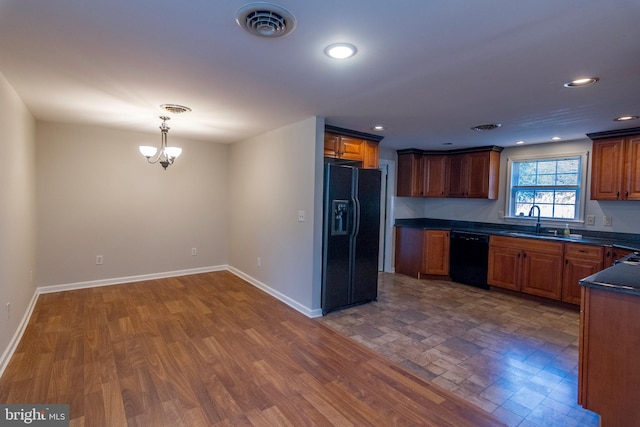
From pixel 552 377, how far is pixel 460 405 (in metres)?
0.94

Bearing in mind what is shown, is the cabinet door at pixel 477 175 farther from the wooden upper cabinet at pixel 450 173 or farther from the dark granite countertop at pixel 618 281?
the dark granite countertop at pixel 618 281

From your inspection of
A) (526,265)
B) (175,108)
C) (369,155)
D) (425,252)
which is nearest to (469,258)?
(425,252)

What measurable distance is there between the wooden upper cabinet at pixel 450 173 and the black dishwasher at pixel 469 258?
2.47 feet

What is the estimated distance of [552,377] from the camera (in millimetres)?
2430

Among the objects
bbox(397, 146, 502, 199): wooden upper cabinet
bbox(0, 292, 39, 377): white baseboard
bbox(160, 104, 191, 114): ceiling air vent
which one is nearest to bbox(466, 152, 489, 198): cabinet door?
bbox(397, 146, 502, 199): wooden upper cabinet

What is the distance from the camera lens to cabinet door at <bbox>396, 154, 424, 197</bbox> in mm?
5645

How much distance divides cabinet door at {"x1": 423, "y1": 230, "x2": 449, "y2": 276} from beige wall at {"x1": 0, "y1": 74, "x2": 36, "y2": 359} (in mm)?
5089

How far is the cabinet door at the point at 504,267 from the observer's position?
4418 mm

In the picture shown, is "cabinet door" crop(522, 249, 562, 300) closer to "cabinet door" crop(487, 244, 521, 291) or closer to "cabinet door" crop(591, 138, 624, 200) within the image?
"cabinet door" crop(487, 244, 521, 291)

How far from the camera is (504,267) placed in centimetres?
454

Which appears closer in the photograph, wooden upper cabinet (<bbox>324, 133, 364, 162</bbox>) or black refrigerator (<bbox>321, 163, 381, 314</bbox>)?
black refrigerator (<bbox>321, 163, 381, 314</bbox>)

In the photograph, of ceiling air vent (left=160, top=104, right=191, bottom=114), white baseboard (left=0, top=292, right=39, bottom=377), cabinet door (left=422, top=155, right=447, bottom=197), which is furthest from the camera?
cabinet door (left=422, top=155, right=447, bottom=197)

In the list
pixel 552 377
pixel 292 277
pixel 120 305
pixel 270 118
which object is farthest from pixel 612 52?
pixel 120 305

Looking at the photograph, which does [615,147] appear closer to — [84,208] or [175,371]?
[175,371]
